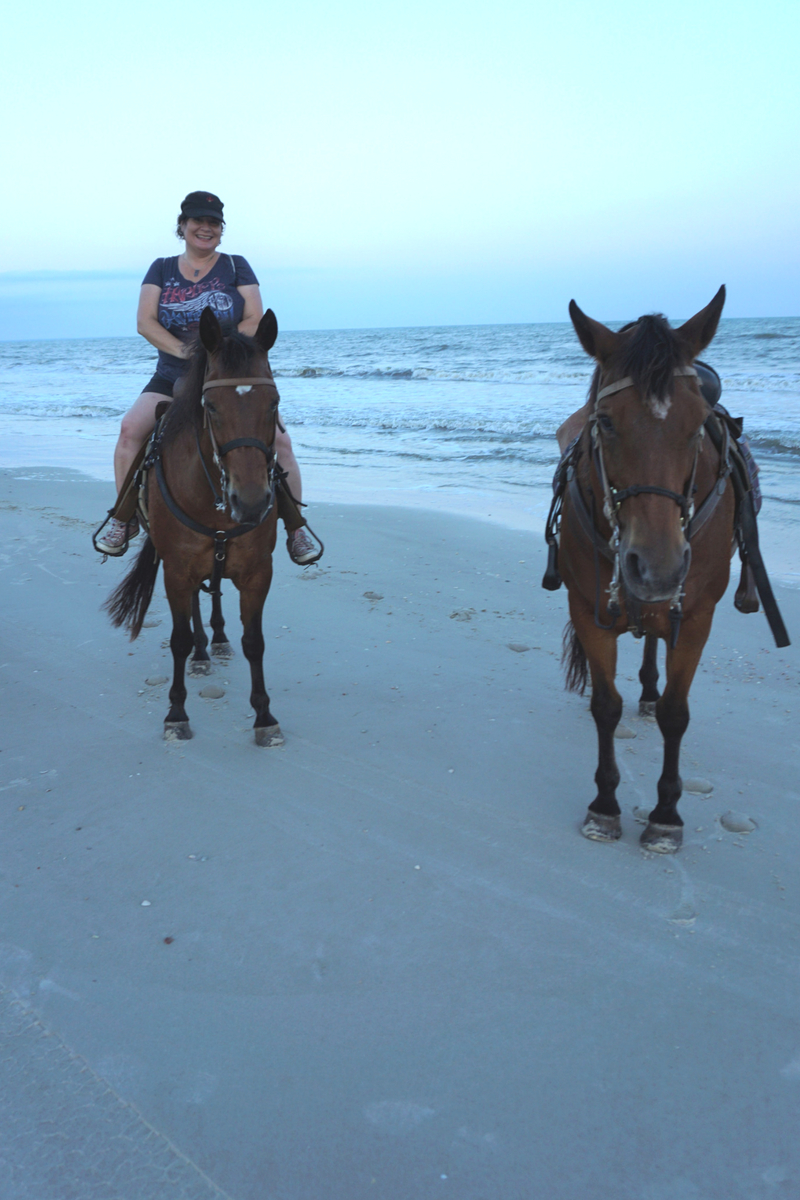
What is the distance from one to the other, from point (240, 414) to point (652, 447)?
1.67 meters

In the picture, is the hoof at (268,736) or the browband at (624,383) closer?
the browband at (624,383)

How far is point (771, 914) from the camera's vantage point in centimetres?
267

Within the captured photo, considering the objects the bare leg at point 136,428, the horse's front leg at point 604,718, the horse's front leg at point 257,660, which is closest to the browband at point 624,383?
the horse's front leg at point 604,718

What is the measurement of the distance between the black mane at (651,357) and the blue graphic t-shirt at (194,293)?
233 cm

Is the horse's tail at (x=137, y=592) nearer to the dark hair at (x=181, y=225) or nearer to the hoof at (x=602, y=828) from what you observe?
the dark hair at (x=181, y=225)

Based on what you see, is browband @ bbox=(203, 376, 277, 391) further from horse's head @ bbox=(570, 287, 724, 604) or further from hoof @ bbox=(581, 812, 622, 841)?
hoof @ bbox=(581, 812, 622, 841)

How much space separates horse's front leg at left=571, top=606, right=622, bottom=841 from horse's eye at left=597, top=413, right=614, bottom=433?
0.85 meters

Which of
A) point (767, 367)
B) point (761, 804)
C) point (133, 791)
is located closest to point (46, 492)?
point (133, 791)

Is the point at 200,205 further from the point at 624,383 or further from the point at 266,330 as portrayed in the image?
the point at 624,383

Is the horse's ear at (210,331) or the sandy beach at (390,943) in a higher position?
the horse's ear at (210,331)

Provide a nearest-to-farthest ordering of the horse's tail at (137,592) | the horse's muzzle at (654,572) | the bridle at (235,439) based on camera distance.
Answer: the horse's muzzle at (654,572), the bridle at (235,439), the horse's tail at (137,592)

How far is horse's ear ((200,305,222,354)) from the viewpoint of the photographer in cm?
325

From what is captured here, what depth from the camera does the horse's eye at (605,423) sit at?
8.06 ft

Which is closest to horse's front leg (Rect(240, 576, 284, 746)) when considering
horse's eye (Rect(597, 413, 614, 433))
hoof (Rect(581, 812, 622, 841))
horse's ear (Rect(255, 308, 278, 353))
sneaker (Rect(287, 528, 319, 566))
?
sneaker (Rect(287, 528, 319, 566))
